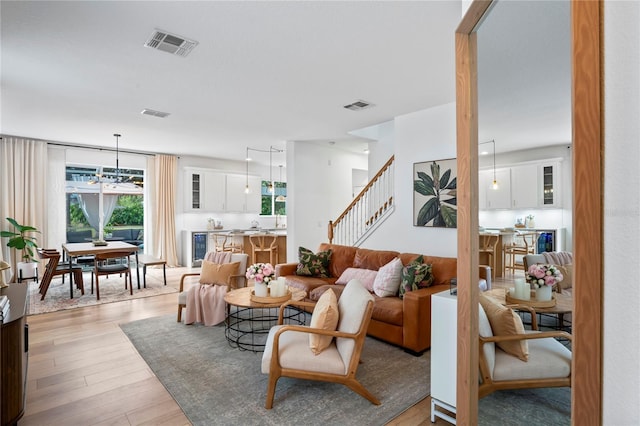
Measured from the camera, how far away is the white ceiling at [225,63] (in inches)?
99.0

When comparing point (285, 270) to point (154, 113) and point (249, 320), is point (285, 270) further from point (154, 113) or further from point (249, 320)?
point (154, 113)

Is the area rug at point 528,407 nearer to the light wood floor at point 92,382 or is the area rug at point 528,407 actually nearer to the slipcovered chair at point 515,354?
the slipcovered chair at point 515,354

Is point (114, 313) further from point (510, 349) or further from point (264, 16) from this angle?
point (510, 349)

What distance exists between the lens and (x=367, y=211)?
6.20m

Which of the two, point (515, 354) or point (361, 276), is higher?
point (515, 354)

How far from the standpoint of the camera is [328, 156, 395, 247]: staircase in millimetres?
5676

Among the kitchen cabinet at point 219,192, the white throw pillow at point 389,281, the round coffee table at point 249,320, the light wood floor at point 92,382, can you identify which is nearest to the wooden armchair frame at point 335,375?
the light wood floor at point 92,382

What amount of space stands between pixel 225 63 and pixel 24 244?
5.55m

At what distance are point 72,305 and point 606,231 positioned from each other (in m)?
6.24

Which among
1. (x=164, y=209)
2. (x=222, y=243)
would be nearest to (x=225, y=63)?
(x=222, y=243)

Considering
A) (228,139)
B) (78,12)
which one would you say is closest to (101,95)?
(78,12)

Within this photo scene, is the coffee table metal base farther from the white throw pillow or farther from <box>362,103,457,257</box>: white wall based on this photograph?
<box>362,103,457,257</box>: white wall

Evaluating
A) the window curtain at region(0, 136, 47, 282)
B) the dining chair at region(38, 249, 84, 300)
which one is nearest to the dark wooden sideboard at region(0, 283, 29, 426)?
the dining chair at region(38, 249, 84, 300)

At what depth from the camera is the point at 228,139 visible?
6.93m
